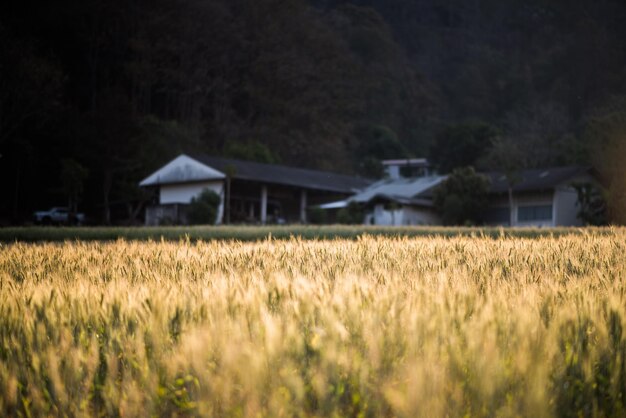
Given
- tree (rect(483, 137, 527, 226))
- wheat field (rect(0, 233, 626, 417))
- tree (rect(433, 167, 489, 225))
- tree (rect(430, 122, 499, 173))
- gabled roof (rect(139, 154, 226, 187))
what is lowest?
wheat field (rect(0, 233, 626, 417))

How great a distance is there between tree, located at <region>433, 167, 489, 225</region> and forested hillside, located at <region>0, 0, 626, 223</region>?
28.6 ft

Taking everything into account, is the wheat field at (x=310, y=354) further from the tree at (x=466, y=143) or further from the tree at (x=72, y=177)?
the tree at (x=466, y=143)

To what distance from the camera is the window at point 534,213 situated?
48.3m

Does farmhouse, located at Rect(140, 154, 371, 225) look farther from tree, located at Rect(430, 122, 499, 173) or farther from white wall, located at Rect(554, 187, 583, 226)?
tree, located at Rect(430, 122, 499, 173)

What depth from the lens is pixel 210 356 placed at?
3.58m

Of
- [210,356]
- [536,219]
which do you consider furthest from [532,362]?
[536,219]

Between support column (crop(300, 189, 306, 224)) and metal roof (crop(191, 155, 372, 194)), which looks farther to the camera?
support column (crop(300, 189, 306, 224))

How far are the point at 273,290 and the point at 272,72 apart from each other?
94114mm

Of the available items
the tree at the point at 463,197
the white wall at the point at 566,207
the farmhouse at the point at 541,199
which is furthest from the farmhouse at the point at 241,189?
the white wall at the point at 566,207

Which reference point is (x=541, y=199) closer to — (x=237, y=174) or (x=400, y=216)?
(x=400, y=216)

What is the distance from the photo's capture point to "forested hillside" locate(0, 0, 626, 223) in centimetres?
6253

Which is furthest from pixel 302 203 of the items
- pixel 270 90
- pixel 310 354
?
pixel 310 354

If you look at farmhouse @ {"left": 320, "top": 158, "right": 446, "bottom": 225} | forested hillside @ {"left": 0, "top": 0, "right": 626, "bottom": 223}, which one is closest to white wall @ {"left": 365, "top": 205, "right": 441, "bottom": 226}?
farmhouse @ {"left": 320, "top": 158, "right": 446, "bottom": 225}

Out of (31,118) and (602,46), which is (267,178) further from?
(602,46)
